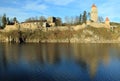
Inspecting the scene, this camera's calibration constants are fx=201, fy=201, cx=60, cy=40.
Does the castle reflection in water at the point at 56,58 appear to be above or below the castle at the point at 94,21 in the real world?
below

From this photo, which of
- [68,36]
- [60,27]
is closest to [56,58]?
[68,36]

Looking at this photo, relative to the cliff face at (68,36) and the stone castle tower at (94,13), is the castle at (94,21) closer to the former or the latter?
the stone castle tower at (94,13)

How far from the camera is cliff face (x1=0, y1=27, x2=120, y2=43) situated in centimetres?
12406

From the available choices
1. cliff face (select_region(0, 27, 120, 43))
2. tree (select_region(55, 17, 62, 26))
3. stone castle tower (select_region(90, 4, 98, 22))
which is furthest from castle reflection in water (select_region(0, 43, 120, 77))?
tree (select_region(55, 17, 62, 26))

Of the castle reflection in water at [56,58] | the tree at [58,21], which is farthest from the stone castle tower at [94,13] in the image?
the castle reflection in water at [56,58]

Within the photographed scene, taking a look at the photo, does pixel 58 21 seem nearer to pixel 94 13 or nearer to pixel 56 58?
pixel 94 13

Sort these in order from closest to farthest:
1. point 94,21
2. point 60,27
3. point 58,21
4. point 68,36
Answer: point 68,36, point 60,27, point 94,21, point 58,21

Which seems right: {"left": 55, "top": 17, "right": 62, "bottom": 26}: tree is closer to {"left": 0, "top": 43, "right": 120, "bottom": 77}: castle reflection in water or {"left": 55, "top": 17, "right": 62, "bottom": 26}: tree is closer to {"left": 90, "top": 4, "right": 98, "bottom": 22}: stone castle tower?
{"left": 90, "top": 4, "right": 98, "bottom": 22}: stone castle tower

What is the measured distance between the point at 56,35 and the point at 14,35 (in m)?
26.8

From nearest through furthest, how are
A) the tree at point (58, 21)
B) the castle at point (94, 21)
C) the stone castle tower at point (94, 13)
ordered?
the castle at point (94, 21)
the stone castle tower at point (94, 13)
the tree at point (58, 21)

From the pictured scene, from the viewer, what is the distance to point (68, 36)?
12825 centimetres

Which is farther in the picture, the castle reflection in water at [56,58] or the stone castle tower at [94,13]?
the stone castle tower at [94,13]

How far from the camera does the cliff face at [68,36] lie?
124 metres

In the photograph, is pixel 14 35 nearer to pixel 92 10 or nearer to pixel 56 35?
pixel 56 35
